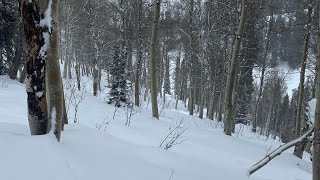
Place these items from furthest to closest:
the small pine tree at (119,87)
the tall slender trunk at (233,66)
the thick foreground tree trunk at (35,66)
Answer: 1. the small pine tree at (119,87)
2. the tall slender trunk at (233,66)
3. the thick foreground tree trunk at (35,66)

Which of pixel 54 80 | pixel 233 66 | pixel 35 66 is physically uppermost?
pixel 233 66

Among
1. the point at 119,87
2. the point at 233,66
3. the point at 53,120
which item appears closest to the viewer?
the point at 53,120

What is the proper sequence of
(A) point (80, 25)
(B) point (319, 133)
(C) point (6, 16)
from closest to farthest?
(B) point (319, 133) < (C) point (6, 16) < (A) point (80, 25)

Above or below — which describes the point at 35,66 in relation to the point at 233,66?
below

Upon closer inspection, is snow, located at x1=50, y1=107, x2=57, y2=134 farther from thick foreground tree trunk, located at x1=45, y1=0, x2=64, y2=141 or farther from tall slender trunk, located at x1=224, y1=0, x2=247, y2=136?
tall slender trunk, located at x1=224, y1=0, x2=247, y2=136

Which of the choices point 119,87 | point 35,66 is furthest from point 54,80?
point 119,87

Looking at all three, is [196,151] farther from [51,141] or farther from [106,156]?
[51,141]

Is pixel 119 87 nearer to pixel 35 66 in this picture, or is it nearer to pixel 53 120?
pixel 53 120

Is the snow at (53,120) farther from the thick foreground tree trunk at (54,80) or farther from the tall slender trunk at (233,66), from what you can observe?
the tall slender trunk at (233,66)

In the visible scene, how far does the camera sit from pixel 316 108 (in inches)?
195

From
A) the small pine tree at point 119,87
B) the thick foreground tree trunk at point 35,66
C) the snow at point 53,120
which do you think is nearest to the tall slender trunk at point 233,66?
the small pine tree at point 119,87

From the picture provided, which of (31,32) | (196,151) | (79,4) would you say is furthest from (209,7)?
(31,32)

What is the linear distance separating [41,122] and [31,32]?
991 millimetres

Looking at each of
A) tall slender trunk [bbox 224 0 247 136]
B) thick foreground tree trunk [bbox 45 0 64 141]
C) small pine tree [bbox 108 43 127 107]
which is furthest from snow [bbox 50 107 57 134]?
small pine tree [bbox 108 43 127 107]
